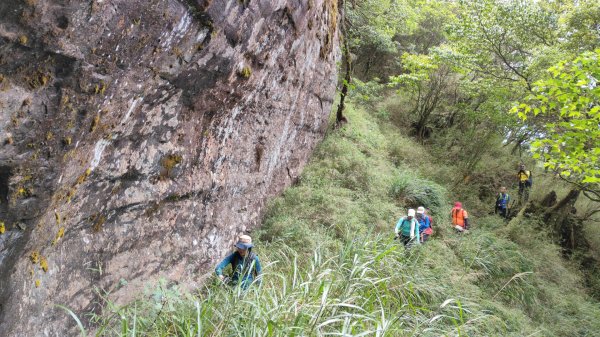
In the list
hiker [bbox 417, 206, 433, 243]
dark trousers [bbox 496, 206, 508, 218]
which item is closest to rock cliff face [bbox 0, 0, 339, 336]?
hiker [bbox 417, 206, 433, 243]

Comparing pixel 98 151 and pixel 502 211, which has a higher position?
pixel 502 211

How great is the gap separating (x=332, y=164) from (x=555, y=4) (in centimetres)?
953

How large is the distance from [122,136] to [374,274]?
10.3 feet

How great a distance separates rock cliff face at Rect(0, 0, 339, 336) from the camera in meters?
2.93

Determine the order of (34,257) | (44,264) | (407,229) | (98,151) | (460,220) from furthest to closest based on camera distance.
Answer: (460,220), (407,229), (98,151), (44,264), (34,257)

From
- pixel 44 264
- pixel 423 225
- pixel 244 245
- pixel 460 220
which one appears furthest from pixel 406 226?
pixel 44 264

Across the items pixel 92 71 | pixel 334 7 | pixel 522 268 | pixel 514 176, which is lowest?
pixel 522 268

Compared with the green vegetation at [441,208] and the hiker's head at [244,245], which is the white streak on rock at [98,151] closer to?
the green vegetation at [441,208]

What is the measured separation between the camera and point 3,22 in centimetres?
258

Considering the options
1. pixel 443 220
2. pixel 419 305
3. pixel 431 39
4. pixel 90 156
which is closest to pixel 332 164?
pixel 443 220

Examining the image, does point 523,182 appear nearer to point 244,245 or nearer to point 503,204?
point 503,204

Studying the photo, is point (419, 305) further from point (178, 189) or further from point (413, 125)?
point (413, 125)

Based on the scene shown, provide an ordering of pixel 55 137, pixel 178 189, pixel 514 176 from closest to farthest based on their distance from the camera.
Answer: pixel 55 137
pixel 178 189
pixel 514 176

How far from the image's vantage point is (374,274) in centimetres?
426
